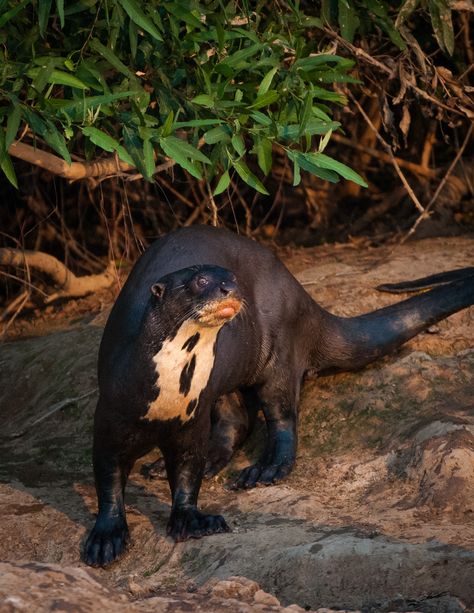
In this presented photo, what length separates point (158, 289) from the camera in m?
4.07

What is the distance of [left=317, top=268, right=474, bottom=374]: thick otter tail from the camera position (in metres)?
5.36

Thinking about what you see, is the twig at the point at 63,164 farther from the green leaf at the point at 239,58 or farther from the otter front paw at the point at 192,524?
the otter front paw at the point at 192,524

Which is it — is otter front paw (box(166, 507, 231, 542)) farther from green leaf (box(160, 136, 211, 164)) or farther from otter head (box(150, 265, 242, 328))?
green leaf (box(160, 136, 211, 164))

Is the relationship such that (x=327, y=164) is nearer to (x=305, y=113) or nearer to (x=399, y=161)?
(x=305, y=113)

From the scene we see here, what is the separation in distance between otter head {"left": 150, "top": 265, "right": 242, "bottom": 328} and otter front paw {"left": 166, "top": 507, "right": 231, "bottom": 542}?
0.70 meters

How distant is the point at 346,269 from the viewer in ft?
20.7

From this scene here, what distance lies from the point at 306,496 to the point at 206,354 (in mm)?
727

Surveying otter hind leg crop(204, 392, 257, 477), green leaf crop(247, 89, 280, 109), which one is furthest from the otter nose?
otter hind leg crop(204, 392, 257, 477)

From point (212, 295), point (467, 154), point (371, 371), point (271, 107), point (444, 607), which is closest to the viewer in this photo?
point (444, 607)

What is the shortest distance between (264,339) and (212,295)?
1.17 meters

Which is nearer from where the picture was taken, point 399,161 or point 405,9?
point 405,9

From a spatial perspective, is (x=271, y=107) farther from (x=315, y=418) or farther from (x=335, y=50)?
(x=315, y=418)

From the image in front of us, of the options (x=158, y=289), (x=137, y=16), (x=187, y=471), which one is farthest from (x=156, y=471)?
(x=137, y=16)

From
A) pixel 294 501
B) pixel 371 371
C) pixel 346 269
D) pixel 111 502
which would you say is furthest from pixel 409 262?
pixel 111 502
